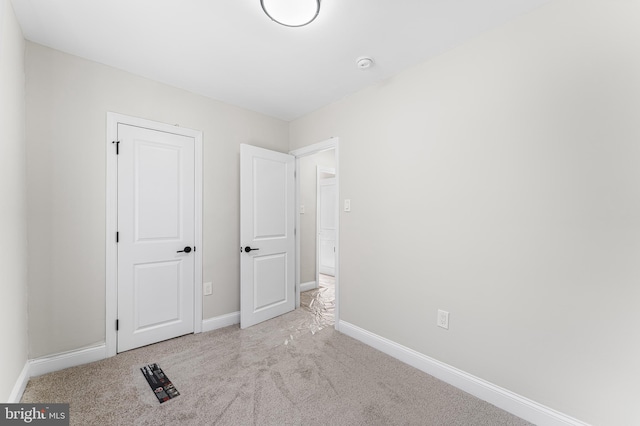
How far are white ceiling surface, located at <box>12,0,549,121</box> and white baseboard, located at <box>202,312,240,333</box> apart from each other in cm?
251

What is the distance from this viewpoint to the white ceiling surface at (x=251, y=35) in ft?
Answer: 5.49

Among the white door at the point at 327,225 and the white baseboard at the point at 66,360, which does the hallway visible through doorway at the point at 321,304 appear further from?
the white baseboard at the point at 66,360

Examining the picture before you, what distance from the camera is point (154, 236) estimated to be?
8.45 feet

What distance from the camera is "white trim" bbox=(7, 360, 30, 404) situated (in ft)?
5.36

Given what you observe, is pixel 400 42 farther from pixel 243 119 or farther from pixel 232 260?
pixel 232 260

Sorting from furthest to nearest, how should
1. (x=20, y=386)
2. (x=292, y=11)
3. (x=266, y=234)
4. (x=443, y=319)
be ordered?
(x=266, y=234), (x=443, y=319), (x=20, y=386), (x=292, y=11)

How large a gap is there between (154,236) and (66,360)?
3.76 ft

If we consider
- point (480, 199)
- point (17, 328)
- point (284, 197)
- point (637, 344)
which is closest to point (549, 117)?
point (480, 199)

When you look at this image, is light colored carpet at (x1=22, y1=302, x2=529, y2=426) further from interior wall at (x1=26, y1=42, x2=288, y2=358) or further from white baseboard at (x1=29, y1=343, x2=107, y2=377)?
interior wall at (x1=26, y1=42, x2=288, y2=358)

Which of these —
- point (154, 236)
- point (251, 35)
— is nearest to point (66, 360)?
point (154, 236)

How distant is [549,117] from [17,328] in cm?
366

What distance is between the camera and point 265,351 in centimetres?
246

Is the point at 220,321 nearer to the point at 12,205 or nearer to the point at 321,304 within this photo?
the point at 321,304

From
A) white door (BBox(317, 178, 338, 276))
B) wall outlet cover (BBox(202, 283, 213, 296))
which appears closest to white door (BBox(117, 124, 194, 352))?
wall outlet cover (BBox(202, 283, 213, 296))
